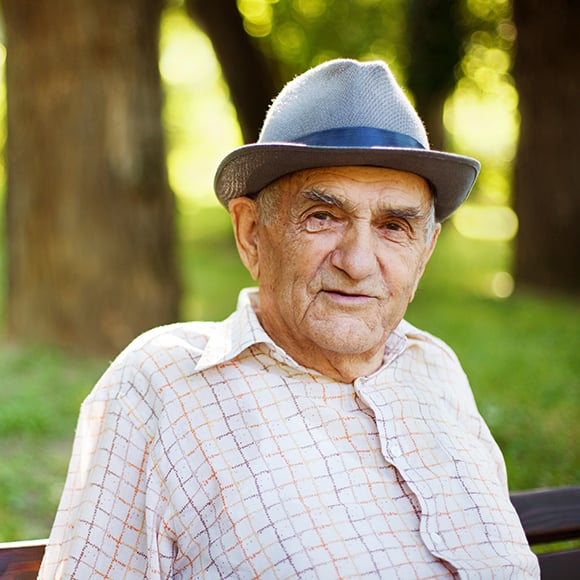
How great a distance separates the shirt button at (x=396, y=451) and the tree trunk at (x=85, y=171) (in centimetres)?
422

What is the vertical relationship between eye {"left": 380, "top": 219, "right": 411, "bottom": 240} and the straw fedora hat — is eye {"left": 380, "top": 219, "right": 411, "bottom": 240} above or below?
below

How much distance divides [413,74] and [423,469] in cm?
1101

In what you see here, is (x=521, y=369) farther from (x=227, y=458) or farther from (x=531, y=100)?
(x=227, y=458)

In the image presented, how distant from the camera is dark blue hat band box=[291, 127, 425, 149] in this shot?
6.63 feet

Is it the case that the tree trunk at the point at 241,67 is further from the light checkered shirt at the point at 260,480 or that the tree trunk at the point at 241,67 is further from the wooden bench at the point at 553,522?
the light checkered shirt at the point at 260,480

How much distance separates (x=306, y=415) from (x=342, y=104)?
0.76m

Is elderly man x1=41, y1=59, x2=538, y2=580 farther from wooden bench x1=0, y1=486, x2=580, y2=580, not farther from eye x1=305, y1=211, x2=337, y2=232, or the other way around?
wooden bench x1=0, y1=486, x2=580, y2=580

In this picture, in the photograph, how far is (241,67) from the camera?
11625 mm

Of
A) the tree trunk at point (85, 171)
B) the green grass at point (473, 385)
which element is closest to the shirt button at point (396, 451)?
the green grass at point (473, 385)

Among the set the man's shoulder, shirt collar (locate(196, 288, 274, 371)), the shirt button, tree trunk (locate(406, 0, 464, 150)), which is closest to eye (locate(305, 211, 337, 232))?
shirt collar (locate(196, 288, 274, 371))

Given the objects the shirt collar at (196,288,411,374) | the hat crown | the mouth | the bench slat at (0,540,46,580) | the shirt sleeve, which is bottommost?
the bench slat at (0,540,46,580)

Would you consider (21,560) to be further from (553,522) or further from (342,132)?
(553,522)

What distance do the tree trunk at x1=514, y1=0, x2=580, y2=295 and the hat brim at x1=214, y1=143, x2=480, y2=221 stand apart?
22.7 feet

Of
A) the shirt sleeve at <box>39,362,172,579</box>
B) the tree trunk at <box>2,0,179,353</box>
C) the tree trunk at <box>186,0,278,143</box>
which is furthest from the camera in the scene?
the tree trunk at <box>186,0,278,143</box>
